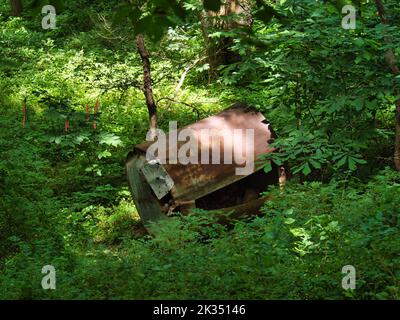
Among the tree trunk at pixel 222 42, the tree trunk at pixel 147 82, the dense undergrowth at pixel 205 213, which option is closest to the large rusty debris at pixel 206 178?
the dense undergrowth at pixel 205 213

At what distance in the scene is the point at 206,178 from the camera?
766cm

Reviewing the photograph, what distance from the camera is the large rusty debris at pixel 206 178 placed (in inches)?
299

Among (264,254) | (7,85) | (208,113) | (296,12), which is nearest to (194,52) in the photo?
(208,113)

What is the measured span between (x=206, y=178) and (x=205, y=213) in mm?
948

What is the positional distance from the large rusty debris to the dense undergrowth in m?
A: 0.32

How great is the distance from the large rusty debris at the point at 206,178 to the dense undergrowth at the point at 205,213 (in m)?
0.32

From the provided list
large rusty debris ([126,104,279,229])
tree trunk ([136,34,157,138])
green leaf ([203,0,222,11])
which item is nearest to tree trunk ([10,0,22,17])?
tree trunk ([136,34,157,138])

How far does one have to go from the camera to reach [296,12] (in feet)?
26.3

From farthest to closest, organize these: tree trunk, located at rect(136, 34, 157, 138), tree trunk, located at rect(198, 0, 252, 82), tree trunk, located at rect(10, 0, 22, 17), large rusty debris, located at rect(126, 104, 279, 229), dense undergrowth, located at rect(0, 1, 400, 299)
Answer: tree trunk, located at rect(10, 0, 22, 17) < tree trunk, located at rect(198, 0, 252, 82) < tree trunk, located at rect(136, 34, 157, 138) < large rusty debris, located at rect(126, 104, 279, 229) < dense undergrowth, located at rect(0, 1, 400, 299)

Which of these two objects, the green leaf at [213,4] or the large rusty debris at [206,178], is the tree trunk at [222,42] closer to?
the large rusty debris at [206,178]

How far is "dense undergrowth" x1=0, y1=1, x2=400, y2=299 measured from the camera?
457cm

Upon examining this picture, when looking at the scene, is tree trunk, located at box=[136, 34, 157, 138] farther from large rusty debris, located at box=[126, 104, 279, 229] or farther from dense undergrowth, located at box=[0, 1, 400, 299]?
large rusty debris, located at box=[126, 104, 279, 229]

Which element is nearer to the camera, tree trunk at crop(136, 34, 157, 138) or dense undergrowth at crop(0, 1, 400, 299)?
dense undergrowth at crop(0, 1, 400, 299)
